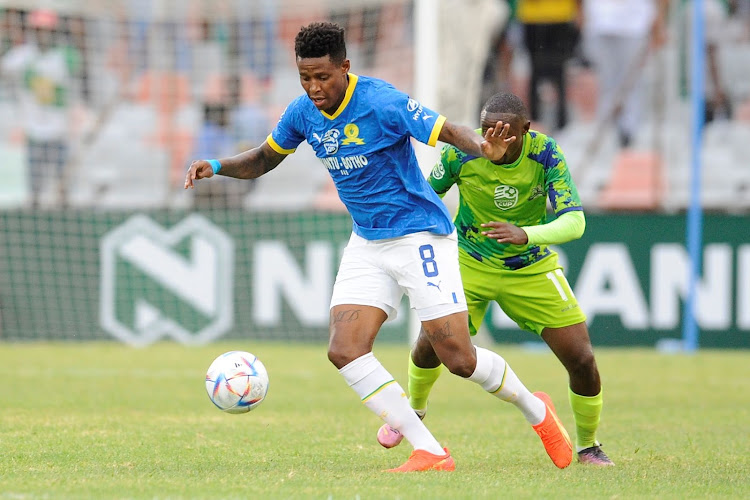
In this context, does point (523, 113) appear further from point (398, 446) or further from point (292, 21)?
point (292, 21)

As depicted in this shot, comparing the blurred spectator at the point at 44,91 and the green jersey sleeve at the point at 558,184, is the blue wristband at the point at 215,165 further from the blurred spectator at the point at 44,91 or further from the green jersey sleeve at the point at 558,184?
the blurred spectator at the point at 44,91

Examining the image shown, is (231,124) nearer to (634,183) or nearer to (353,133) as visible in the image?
(634,183)

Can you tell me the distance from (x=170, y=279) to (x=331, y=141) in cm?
979

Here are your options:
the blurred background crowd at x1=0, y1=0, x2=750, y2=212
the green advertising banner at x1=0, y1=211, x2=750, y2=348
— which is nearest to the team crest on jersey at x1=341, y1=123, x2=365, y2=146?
the green advertising banner at x1=0, y1=211, x2=750, y2=348

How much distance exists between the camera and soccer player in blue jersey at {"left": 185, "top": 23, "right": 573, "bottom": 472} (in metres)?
6.50

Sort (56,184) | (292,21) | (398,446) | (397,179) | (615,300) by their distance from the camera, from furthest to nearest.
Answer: (292,21)
(56,184)
(615,300)
(398,446)
(397,179)

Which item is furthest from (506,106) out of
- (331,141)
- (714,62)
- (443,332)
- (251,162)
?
(714,62)

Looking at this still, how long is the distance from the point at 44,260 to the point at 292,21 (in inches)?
215

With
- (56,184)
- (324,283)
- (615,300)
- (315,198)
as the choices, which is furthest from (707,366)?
(56,184)

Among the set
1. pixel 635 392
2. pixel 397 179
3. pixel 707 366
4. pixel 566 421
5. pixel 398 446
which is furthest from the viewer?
pixel 707 366

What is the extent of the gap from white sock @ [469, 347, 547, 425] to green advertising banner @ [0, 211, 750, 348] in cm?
873

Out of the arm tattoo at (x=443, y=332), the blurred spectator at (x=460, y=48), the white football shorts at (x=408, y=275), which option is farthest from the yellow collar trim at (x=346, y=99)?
the blurred spectator at (x=460, y=48)

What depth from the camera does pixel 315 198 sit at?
1847 centimetres

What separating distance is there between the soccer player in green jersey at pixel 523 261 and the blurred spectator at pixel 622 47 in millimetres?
11468
